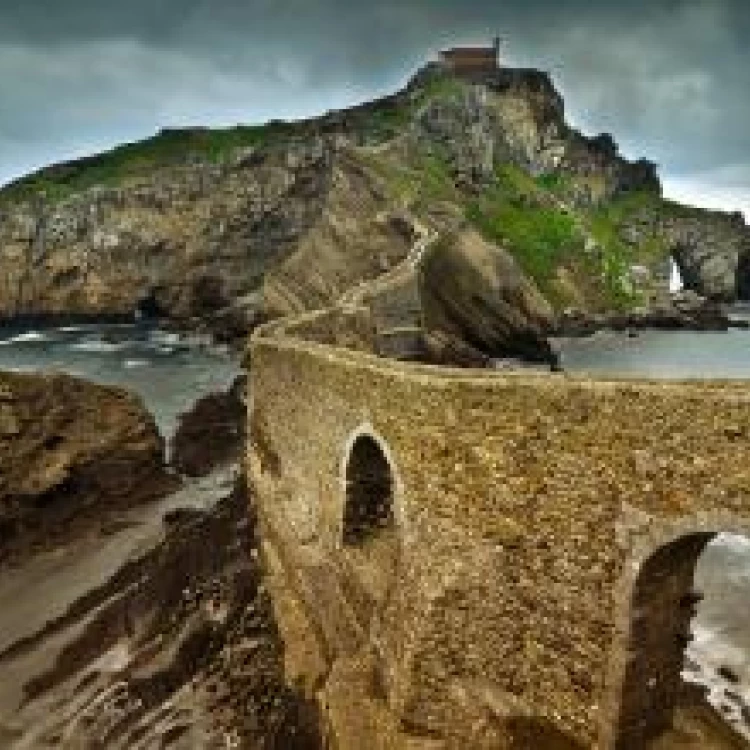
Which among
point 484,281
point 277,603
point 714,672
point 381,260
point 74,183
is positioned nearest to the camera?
point 714,672

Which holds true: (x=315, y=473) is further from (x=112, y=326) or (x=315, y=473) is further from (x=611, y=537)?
(x=112, y=326)

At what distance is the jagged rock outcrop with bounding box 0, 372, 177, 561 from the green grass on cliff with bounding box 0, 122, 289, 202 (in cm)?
8090

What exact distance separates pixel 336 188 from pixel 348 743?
7633 centimetres

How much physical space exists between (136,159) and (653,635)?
11867 cm

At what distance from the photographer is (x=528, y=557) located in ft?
58.7

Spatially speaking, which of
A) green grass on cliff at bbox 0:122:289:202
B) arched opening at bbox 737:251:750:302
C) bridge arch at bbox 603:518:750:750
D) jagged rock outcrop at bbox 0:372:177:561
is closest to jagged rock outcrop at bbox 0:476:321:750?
jagged rock outcrop at bbox 0:372:177:561

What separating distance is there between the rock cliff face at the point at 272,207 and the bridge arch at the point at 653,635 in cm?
7695

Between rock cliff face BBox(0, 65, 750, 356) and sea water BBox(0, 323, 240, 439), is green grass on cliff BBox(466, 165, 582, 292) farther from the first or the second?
sea water BBox(0, 323, 240, 439)

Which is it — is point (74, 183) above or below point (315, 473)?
above

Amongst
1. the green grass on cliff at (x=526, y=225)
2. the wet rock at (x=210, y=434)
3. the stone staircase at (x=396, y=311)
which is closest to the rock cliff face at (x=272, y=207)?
the green grass on cliff at (x=526, y=225)

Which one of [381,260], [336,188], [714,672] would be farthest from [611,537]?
[336,188]

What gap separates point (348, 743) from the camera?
19469mm

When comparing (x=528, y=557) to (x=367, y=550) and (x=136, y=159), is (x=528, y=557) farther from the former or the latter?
(x=136, y=159)

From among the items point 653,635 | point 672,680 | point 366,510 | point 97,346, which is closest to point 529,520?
point 653,635
